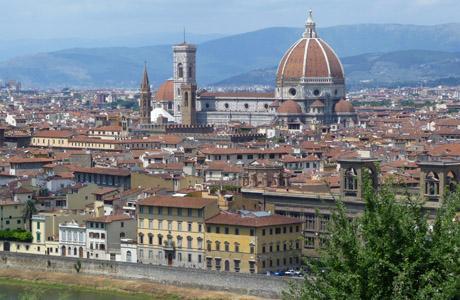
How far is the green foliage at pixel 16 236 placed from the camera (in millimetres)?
46281

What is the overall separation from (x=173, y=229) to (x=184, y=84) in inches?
2956

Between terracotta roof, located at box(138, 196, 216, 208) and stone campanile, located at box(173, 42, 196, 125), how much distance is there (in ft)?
227

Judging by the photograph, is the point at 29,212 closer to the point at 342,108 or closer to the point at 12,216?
the point at 12,216

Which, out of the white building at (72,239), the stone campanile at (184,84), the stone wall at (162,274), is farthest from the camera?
the stone campanile at (184,84)

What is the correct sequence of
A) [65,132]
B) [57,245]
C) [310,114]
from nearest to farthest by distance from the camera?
1. [57,245]
2. [65,132]
3. [310,114]

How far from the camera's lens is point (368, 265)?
17.5 m

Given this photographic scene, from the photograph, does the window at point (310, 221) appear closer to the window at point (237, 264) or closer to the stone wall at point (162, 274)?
the window at point (237, 264)

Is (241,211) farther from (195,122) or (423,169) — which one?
(195,122)

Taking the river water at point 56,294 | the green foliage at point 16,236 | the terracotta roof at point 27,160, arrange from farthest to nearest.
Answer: the terracotta roof at point 27,160 < the green foliage at point 16,236 < the river water at point 56,294

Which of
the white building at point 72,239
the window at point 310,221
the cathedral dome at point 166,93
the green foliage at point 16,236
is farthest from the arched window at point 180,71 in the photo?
the window at point 310,221

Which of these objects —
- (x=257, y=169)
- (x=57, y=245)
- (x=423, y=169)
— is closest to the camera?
(x=423, y=169)

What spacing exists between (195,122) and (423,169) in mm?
73874

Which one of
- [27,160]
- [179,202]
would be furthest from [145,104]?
[179,202]

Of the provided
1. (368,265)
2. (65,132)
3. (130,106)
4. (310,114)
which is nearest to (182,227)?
(368,265)
